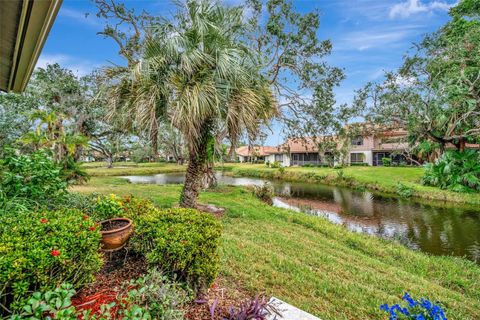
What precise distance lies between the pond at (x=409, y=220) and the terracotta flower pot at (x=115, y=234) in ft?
27.6

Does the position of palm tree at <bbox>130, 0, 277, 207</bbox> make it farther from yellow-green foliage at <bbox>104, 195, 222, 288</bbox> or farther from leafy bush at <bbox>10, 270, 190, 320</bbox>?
leafy bush at <bbox>10, 270, 190, 320</bbox>

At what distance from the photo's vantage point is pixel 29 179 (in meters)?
3.39

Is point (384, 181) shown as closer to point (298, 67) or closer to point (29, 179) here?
point (298, 67)

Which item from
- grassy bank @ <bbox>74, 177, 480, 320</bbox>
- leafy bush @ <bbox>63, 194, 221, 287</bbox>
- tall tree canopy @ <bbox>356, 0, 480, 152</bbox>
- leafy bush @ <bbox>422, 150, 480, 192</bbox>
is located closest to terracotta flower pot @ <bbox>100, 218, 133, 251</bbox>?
leafy bush @ <bbox>63, 194, 221, 287</bbox>

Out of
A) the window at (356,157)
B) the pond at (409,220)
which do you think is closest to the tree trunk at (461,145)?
the pond at (409,220)

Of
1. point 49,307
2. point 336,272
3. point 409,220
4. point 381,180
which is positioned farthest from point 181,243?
point 381,180

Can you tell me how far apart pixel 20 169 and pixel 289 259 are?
4700 millimetres

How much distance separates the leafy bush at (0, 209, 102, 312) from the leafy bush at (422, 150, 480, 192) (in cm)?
1911

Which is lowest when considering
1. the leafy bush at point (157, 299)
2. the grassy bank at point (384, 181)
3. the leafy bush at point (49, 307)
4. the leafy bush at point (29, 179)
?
the grassy bank at point (384, 181)

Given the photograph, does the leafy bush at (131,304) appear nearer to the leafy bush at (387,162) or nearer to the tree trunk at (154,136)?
the tree trunk at (154,136)

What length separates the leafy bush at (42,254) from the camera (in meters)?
1.61

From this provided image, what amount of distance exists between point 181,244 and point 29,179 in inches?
110

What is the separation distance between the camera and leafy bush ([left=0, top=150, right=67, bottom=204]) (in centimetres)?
327

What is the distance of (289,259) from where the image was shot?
450 cm
